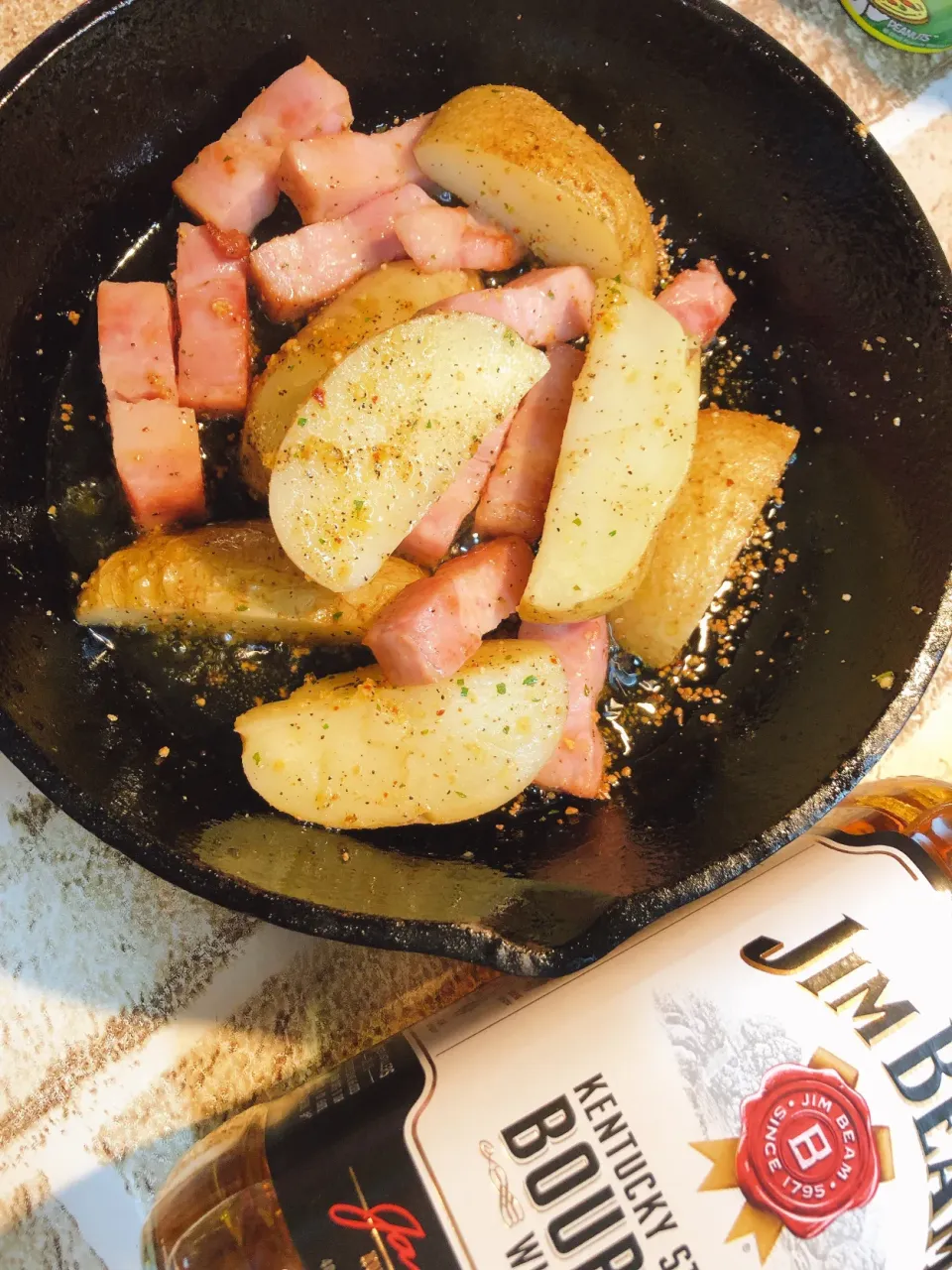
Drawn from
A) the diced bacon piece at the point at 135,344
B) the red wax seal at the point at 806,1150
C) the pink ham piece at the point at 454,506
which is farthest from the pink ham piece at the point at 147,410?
the red wax seal at the point at 806,1150

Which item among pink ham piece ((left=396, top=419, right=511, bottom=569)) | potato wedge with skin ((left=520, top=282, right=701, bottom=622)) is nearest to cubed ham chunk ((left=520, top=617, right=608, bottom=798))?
potato wedge with skin ((left=520, top=282, right=701, bottom=622))

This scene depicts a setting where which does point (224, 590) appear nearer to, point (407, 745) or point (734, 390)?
point (407, 745)

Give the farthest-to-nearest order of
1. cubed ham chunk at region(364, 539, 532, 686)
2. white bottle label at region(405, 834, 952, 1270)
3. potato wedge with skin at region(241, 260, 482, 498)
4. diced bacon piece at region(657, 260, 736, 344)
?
diced bacon piece at region(657, 260, 736, 344) < potato wedge with skin at region(241, 260, 482, 498) < cubed ham chunk at region(364, 539, 532, 686) < white bottle label at region(405, 834, 952, 1270)

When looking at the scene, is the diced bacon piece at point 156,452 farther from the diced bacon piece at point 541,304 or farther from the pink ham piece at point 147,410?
the diced bacon piece at point 541,304

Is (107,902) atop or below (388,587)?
below

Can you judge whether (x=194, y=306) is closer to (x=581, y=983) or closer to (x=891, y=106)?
(x=581, y=983)

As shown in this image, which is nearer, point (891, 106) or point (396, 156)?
point (396, 156)

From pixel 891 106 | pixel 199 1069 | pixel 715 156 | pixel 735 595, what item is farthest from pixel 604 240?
pixel 199 1069

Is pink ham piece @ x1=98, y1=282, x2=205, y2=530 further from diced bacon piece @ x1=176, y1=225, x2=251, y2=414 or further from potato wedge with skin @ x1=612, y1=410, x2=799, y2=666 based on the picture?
potato wedge with skin @ x1=612, y1=410, x2=799, y2=666
